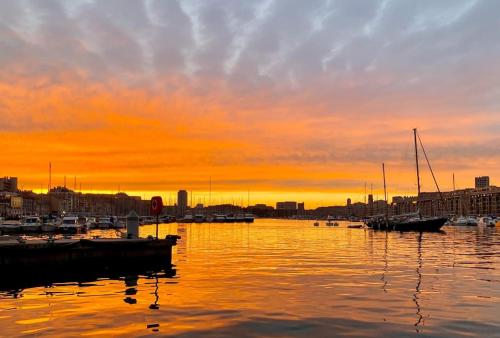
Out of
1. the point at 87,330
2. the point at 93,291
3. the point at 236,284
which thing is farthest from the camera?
the point at 236,284

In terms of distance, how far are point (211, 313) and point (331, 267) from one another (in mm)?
18090

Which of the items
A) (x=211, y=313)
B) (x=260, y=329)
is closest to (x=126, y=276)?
(x=211, y=313)

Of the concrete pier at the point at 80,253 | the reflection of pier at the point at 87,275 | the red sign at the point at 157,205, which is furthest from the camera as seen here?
the red sign at the point at 157,205

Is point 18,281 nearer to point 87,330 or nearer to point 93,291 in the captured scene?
point 93,291

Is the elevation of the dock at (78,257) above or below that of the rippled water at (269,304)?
above

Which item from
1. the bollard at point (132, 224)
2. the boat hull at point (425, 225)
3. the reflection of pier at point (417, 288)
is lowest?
the reflection of pier at point (417, 288)

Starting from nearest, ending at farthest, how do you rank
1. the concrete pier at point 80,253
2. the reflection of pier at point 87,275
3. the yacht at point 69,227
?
1. the reflection of pier at point 87,275
2. the concrete pier at point 80,253
3. the yacht at point 69,227

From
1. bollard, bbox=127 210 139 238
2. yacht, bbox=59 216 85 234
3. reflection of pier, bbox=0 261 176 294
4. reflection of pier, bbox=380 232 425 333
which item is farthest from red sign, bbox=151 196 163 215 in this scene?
yacht, bbox=59 216 85 234

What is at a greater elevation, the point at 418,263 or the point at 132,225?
the point at 132,225

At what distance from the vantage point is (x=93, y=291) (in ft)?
83.1

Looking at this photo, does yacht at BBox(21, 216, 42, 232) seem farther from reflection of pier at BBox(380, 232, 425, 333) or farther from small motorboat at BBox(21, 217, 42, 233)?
reflection of pier at BBox(380, 232, 425, 333)

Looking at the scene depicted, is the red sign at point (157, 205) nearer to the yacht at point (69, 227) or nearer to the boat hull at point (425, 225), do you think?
the yacht at point (69, 227)

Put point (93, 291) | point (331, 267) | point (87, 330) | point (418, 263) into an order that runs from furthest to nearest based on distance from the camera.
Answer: point (418, 263), point (331, 267), point (93, 291), point (87, 330)

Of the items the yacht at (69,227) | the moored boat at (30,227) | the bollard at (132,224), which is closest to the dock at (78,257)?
the bollard at (132,224)
